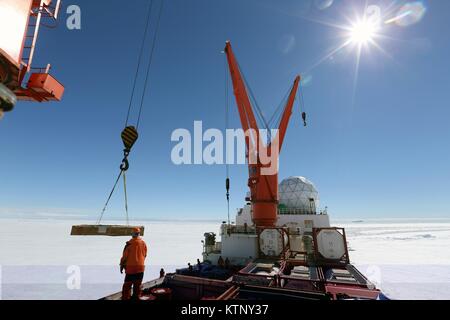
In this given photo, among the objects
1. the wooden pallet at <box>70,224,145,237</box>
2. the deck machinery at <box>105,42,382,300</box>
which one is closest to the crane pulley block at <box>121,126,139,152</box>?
the wooden pallet at <box>70,224,145,237</box>

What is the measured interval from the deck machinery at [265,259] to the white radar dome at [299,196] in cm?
365

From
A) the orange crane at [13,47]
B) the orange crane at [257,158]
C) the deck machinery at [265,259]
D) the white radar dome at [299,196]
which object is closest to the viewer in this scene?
the orange crane at [13,47]

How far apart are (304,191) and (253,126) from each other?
15.9m

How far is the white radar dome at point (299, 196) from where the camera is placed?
30905 millimetres

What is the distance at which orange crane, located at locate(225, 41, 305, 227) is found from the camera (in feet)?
66.2

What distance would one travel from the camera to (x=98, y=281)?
15.0 m

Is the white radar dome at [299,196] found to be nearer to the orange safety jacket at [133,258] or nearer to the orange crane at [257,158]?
the orange crane at [257,158]

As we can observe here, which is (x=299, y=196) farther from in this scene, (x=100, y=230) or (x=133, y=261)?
(x=100, y=230)

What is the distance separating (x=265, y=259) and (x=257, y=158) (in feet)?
28.2

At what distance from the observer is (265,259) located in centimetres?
1555

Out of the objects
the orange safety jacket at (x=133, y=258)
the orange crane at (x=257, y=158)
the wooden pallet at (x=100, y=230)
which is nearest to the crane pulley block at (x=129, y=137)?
the wooden pallet at (x=100, y=230)

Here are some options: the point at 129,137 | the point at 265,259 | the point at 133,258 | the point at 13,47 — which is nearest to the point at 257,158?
the point at 265,259
